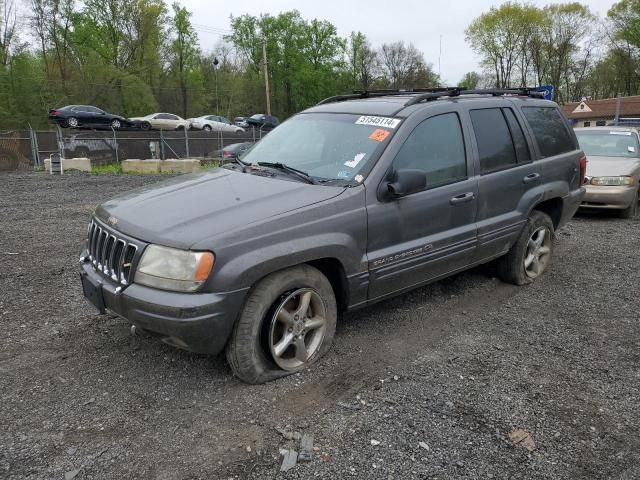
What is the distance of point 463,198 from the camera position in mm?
4238

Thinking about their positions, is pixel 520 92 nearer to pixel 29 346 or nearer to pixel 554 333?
pixel 554 333

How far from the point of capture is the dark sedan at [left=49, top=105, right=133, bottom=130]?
28266 millimetres

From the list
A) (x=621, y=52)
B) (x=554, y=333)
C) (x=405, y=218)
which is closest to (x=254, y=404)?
(x=405, y=218)

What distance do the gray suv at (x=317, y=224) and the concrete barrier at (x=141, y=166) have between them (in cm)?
1647

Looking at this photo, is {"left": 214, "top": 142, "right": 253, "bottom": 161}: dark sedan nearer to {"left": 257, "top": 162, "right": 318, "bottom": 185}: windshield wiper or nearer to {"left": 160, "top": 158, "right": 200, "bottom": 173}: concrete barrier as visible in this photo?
{"left": 257, "top": 162, "right": 318, "bottom": 185}: windshield wiper

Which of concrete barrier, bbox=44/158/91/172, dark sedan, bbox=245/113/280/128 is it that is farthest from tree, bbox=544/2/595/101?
concrete barrier, bbox=44/158/91/172

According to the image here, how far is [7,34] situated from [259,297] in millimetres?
50315

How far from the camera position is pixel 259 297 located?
3.14m

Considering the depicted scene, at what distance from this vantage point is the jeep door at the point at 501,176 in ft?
14.8

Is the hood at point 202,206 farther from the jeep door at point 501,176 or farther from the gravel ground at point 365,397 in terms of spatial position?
the jeep door at point 501,176

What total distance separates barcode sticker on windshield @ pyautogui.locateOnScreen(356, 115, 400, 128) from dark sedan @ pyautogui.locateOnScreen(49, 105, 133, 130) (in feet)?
92.5

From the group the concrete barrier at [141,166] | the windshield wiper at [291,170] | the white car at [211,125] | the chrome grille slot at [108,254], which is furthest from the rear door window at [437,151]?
the white car at [211,125]

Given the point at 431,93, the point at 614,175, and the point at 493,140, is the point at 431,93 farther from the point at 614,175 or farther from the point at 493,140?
the point at 614,175

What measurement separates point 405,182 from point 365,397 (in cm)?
147
